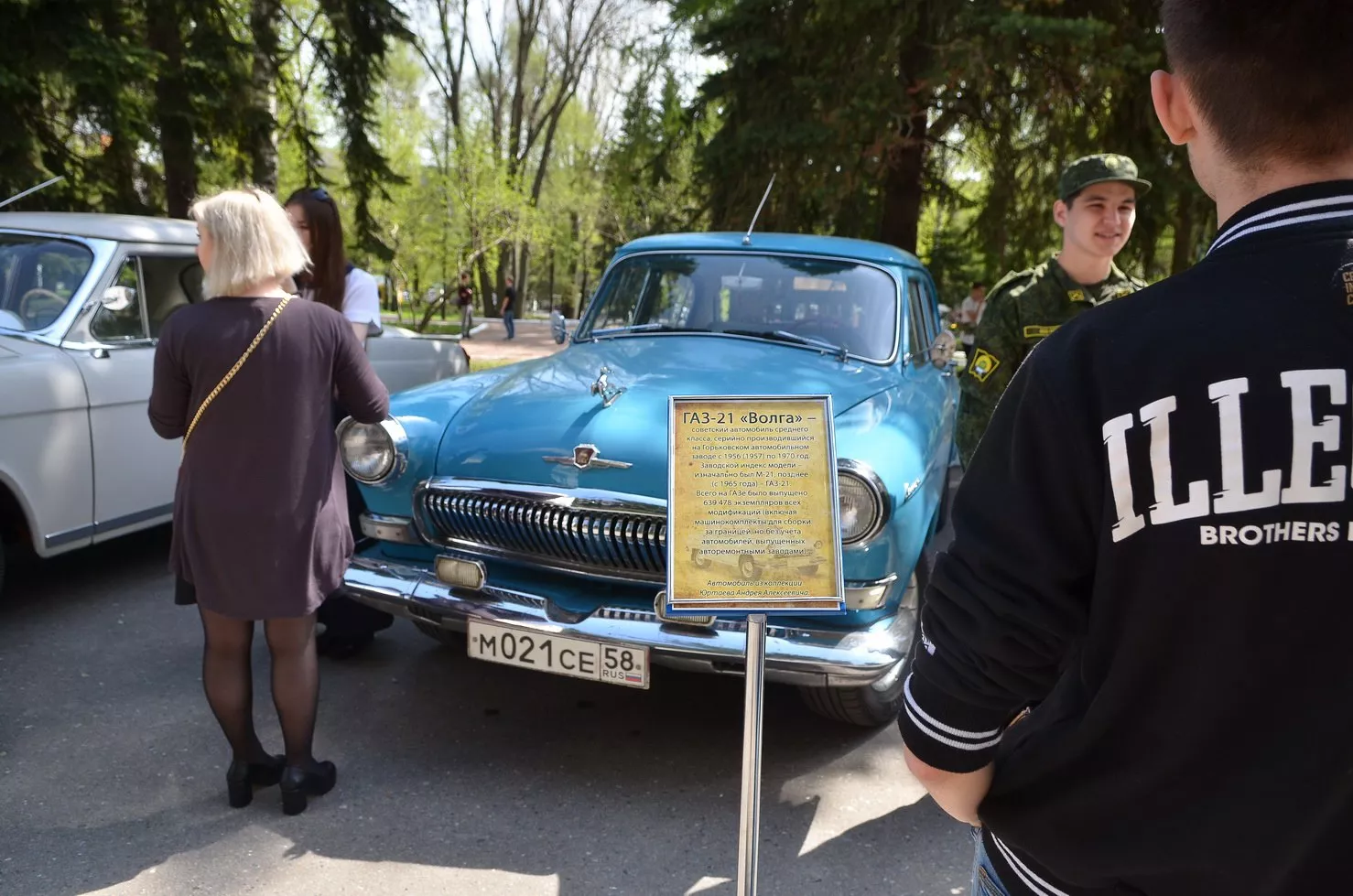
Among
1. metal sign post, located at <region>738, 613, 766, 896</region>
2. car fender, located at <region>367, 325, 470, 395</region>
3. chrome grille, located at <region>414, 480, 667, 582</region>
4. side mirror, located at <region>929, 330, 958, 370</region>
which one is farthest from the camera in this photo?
car fender, located at <region>367, 325, 470, 395</region>

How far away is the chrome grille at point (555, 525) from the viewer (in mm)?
3318

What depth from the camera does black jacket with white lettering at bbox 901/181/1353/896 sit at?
973 millimetres

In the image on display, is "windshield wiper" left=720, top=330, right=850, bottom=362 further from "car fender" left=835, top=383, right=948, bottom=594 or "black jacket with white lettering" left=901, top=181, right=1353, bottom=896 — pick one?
"black jacket with white lettering" left=901, top=181, right=1353, bottom=896

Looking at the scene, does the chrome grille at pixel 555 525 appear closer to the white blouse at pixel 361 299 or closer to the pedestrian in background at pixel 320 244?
the pedestrian in background at pixel 320 244

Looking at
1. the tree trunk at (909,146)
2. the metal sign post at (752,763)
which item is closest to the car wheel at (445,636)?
the metal sign post at (752,763)

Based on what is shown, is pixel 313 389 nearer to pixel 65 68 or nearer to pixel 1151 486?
pixel 1151 486

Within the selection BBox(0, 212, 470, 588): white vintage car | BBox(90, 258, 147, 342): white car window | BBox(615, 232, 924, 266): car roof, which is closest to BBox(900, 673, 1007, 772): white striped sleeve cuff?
BBox(615, 232, 924, 266): car roof

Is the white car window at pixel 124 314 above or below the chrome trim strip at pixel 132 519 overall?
above

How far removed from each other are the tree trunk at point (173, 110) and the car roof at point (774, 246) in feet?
23.8

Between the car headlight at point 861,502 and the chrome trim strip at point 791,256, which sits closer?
the car headlight at point 861,502

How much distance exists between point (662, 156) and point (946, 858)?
11714 millimetres

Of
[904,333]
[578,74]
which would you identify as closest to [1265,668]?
[904,333]

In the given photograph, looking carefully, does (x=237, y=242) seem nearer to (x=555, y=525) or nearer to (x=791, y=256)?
(x=555, y=525)

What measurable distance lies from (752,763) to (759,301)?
9.62 feet
